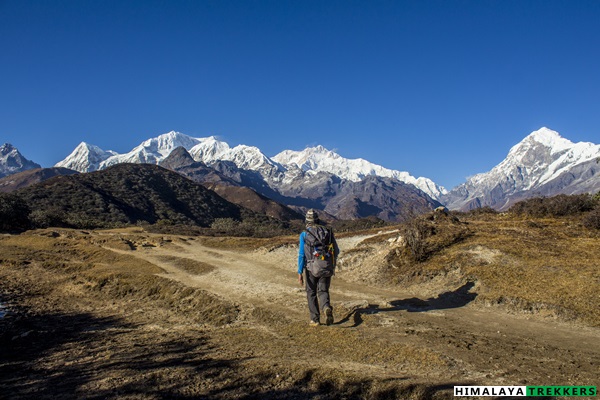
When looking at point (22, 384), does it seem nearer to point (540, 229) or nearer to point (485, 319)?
point (485, 319)

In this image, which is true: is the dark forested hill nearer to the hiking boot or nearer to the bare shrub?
the bare shrub

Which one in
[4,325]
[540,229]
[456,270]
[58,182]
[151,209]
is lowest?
[4,325]

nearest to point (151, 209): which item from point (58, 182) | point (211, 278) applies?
point (58, 182)

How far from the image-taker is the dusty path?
586 cm

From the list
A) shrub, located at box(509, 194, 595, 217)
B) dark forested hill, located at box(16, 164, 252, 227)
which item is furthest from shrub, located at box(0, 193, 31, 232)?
shrub, located at box(509, 194, 595, 217)

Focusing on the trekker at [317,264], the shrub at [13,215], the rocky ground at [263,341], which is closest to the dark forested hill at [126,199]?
the shrub at [13,215]

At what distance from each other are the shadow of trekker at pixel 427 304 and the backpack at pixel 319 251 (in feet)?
4.95

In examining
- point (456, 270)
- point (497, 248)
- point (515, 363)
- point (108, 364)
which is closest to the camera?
point (515, 363)

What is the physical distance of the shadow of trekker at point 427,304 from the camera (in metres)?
9.48

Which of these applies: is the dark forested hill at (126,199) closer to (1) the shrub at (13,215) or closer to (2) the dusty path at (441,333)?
(1) the shrub at (13,215)

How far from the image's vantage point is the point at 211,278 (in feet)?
51.6

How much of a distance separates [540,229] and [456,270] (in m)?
7.24

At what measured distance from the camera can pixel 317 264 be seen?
833 cm

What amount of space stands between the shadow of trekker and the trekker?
2.17ft
